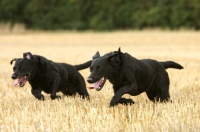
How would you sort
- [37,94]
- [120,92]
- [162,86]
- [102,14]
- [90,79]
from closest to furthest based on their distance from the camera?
Answer: [90,79], [120,92], [162,86], [37,94], [102,14]

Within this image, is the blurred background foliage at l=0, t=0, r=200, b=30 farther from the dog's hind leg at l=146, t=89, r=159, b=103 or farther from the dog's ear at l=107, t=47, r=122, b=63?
the dog's ear at l=107, t=47, r=122, b=63

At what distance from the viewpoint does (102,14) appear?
54.4 m

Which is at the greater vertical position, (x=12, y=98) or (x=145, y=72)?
(x=145, y=72)

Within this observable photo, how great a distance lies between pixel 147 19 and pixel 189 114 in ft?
145

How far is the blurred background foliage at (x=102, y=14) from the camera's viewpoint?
159 feet

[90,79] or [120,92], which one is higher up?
[90,79]

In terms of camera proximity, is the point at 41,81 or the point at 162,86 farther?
the point at 41,81

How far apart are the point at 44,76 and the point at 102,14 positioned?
152 feet

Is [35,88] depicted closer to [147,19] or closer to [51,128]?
[51,128]

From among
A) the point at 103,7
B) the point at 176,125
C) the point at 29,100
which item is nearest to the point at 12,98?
the point at 29,100

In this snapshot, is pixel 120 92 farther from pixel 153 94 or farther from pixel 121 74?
pixel 153 94

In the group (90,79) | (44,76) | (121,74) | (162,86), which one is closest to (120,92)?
(121,74)

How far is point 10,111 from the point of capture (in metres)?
7.23

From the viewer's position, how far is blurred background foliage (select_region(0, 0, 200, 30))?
159 ft
